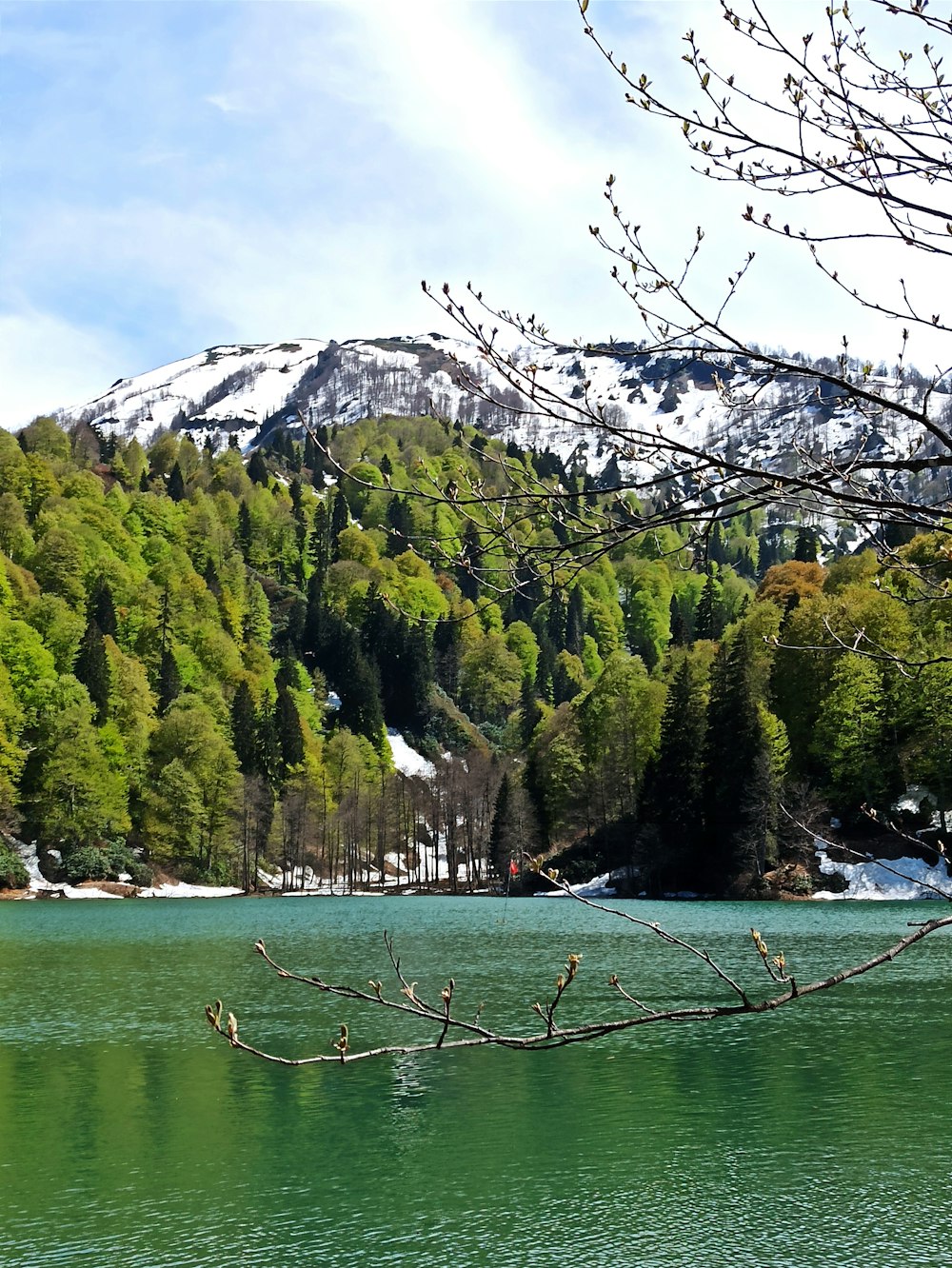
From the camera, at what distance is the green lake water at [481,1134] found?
11.9m

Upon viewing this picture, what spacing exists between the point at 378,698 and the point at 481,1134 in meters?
100

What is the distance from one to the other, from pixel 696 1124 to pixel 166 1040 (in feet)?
32.5

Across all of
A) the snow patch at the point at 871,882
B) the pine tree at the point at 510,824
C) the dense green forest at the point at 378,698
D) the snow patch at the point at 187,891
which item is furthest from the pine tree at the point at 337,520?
the snow patch at the point at 871,882

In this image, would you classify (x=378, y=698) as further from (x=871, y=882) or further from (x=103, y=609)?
(x=871, y=882)

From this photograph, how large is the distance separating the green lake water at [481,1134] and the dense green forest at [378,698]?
289 inches

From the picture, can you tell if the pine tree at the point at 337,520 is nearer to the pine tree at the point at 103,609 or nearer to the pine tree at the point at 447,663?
the pine tree at the point at 447,663

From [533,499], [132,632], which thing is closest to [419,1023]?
[533,499]

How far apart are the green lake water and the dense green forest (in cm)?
734

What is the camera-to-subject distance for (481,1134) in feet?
50.2

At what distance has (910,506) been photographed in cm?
393

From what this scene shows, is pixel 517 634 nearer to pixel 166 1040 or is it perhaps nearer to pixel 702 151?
pixel 166 1040

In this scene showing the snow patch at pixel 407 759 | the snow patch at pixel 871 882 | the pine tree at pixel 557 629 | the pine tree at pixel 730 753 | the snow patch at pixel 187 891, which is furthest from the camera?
the pine tree at pixel 557 629

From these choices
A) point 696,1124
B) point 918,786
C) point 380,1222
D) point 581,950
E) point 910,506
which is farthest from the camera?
point 918,786

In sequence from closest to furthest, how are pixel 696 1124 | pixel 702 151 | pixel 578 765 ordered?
pixel 702 151 → pixel 696 1124 → pixel 578 765
